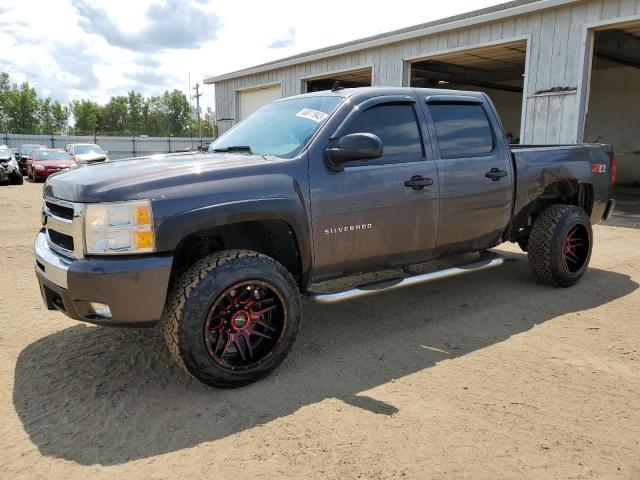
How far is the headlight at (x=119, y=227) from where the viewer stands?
2.94m

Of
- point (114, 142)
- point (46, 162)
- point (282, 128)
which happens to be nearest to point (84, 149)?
point (46, 162)

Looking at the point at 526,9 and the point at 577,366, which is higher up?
the point at 526,9

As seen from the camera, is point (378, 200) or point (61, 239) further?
point (378, 200)

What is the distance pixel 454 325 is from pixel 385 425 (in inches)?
68.6

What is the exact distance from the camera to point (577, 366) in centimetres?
358

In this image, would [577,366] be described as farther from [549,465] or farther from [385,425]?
[385,425]

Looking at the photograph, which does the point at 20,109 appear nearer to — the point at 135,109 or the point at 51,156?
the point at 135,109

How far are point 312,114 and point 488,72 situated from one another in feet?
58.3

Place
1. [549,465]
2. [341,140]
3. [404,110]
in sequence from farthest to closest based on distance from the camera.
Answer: [404,110]
[341,140]
[549,465]

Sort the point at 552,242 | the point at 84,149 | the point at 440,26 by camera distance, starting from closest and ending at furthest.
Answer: the point at 552,242, the point at 440,26, the point at 84,149

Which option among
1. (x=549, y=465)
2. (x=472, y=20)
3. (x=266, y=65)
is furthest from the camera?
(x=266, y=65)

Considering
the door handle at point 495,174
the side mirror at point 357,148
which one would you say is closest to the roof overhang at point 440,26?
the door handle at point 495,174

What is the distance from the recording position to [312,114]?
3986mm

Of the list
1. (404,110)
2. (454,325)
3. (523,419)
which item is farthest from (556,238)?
(523,419)
